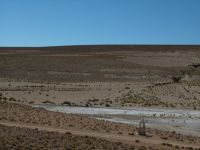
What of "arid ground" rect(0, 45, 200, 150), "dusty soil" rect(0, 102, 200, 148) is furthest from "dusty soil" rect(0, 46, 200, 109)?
"dusty soil" rect(0, 102, 200, 148)

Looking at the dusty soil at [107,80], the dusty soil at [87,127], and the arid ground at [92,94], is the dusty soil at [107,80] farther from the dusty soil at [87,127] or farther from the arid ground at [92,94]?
the dusty soil at [87,127]

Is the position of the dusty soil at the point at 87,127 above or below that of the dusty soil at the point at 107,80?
below

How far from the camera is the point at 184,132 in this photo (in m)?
26.8

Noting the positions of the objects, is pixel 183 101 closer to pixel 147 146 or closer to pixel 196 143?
pixel 196 143

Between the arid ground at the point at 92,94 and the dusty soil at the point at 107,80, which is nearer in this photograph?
the arid ground at the point at 92,94

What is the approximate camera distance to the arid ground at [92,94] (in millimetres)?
19156

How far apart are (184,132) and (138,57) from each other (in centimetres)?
6722

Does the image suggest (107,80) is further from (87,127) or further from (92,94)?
(87,127)

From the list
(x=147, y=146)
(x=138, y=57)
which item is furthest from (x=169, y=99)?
(x=138, y=57)

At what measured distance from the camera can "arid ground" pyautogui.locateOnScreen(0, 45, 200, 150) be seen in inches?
754

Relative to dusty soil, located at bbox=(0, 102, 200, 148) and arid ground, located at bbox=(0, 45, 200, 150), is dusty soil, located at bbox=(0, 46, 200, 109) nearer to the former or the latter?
arid ground, located at bbox=(0, 45, 200, 150)

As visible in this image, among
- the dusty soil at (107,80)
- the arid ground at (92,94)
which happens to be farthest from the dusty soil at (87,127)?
the dusty soil at (107,80)

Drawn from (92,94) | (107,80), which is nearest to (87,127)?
(92,94)

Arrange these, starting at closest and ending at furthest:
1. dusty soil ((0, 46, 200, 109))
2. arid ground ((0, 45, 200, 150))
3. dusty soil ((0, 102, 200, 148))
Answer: arid ground ((0, 45, 200, 150))
dusty soil ((0, 102, 200, 148))
dusty soil ((0, 46, 200, 109))
